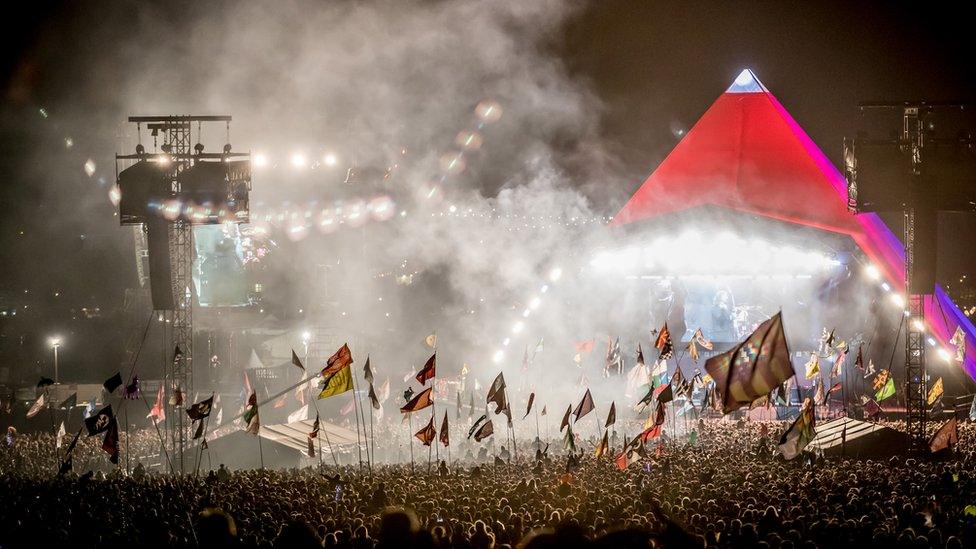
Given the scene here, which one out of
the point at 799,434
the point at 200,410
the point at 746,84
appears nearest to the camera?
the point at 799,434

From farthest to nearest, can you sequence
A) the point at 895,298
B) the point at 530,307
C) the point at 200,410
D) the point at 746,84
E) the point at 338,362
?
the point at 530,307 → the point at 746,84 → the point at 895,298 → the point at 200,410 → the point at 338,362

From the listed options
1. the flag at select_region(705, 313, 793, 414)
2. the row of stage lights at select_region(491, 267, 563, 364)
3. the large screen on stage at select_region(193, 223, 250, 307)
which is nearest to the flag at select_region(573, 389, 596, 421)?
the flag at select_region(705, 313, 793, 414)

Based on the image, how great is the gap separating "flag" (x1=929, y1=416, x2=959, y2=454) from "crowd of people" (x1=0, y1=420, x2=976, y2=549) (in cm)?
35

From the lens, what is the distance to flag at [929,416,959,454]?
12547 mm

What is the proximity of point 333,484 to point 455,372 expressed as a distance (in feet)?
82.6

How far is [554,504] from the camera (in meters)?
9.48

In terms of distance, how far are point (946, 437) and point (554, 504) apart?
23.8ft

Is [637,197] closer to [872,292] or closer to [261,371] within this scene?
[872,292]

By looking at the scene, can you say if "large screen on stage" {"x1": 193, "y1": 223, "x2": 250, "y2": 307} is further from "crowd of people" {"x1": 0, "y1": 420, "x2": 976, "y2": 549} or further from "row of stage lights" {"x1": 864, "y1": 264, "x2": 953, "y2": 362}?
"row of stage lights" {"x1": 864, "y1": 264, "x2": 953, "y2": 362}

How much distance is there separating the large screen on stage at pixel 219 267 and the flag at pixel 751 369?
1204 inches

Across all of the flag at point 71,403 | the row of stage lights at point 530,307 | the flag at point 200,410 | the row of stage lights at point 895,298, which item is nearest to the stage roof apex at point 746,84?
the row of stage lights at point 895,298

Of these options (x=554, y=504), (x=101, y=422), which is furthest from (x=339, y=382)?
(x=554, y=504)

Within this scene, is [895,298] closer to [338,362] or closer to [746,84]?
[746,84]

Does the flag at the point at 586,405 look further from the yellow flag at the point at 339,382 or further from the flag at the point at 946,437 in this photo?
the flag at the point at 946,437
